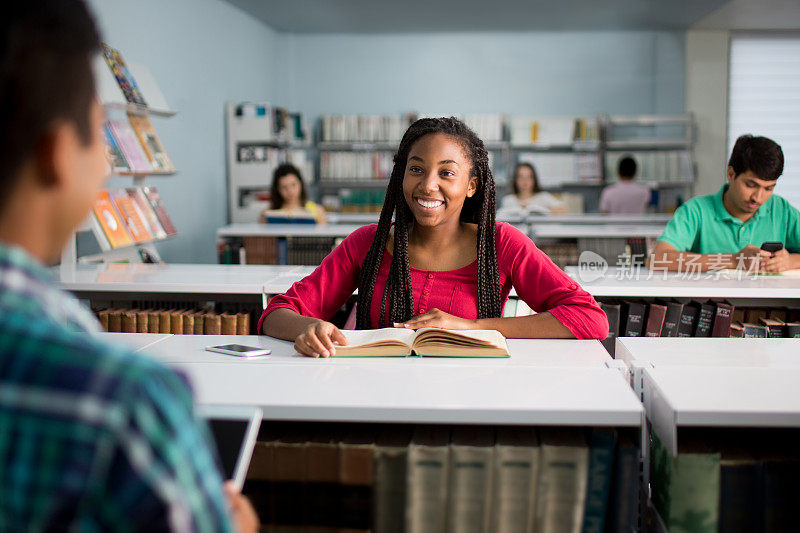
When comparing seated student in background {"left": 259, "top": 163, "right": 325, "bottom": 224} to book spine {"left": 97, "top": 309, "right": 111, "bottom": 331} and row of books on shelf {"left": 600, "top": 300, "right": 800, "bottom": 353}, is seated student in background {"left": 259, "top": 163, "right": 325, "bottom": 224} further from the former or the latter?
row of books on shelf {"left": 600, "top": 300, "right": 800, "bottom": 353}

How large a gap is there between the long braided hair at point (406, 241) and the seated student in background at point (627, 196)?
17.8ft

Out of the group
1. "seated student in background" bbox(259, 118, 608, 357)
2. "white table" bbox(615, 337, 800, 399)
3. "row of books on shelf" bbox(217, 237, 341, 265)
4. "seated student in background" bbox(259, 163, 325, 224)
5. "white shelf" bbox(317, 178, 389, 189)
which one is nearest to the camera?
"white table" bbox(615, 337, 800, 399)

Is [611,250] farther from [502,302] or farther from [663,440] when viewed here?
[663,440]

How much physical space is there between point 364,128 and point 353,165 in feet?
1.46

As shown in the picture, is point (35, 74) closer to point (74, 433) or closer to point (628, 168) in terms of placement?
point (74, 433)

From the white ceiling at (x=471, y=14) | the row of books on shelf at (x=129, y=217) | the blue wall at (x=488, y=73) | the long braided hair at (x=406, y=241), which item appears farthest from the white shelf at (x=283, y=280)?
the blue wall at (x=488, y=73)

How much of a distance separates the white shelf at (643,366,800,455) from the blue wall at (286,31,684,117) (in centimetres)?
758

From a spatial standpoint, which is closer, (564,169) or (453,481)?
(453,481)

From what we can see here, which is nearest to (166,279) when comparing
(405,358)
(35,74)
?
(405,358)

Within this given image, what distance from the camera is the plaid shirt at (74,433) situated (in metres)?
0.59

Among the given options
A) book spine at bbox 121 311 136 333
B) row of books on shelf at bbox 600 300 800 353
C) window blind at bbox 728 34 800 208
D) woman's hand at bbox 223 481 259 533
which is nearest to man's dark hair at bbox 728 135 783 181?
row of books on shelf at bbox 600 300 800 353

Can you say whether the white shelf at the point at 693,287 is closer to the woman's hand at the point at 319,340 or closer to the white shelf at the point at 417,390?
the white shelf at the point at 417,390

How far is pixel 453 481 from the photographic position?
52.1 inches

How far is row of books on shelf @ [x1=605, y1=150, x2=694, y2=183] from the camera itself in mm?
A: 8205
